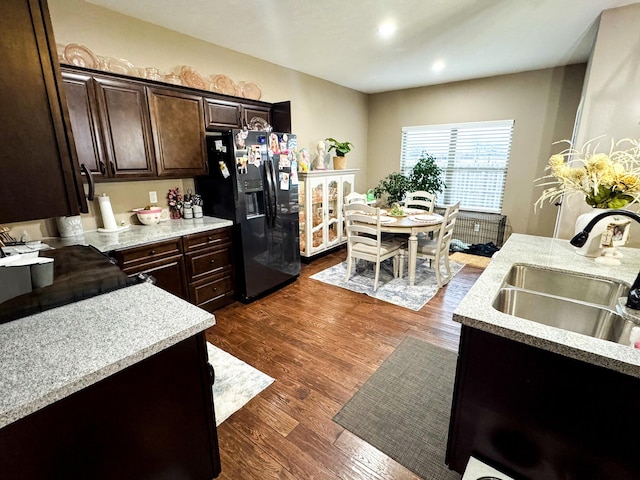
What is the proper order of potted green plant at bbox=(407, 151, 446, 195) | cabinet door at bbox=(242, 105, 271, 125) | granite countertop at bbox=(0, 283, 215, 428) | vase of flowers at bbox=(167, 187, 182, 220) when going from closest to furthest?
granite countertop at bbox=(0, 283, 215, 428), vase of flowers at bbox=(167, 187, 182, 220), cabinet door at bbox=(242, 105, 271, 125), potted green plant at bbox=(407, 151, 446, 195)

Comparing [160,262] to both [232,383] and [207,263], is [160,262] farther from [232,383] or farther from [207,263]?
[232,383]

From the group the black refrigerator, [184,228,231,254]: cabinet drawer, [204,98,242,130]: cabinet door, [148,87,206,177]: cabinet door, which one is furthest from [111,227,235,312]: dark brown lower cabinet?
[204,98,242,130]: cabinet door

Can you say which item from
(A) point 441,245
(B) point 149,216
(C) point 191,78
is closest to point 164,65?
(C) point 191,78

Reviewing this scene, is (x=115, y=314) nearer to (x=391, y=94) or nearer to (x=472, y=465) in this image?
(x=472, y=465)

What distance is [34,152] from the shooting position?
89cm

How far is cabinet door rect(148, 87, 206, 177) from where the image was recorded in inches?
101

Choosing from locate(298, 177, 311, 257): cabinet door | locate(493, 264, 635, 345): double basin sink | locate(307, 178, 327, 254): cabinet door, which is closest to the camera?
locate(493, 264, 635, 345): double basin sink

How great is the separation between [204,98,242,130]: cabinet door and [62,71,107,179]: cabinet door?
0.92 metres

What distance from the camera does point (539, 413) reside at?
3.54 feet

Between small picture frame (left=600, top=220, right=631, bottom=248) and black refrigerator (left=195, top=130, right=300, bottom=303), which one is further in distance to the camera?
black refrigerator (left=195, top=130, right=300, bottom=303)

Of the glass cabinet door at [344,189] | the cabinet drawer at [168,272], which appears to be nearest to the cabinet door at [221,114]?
the cabinet drawer at [168,272]

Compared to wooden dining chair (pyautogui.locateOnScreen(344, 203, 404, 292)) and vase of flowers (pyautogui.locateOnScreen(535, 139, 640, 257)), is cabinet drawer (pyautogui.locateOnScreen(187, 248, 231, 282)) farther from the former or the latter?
vase of flowers (pyautogui.locateOnScreen(535, 139, 640, 257))

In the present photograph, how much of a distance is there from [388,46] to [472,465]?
11.8 ft

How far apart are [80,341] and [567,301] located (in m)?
1.95
